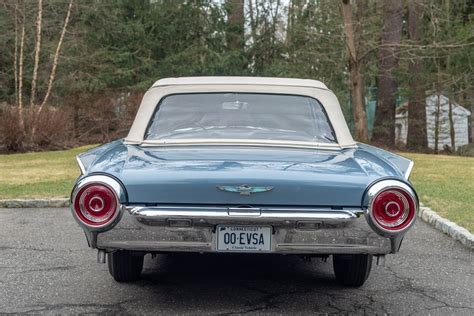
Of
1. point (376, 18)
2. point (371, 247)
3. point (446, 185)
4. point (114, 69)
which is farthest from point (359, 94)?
point (371, 247)

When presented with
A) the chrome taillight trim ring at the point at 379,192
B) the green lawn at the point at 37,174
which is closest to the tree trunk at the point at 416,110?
the green lawn at the point at 37,174

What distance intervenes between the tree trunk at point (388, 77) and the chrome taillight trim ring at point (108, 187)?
18.4 m

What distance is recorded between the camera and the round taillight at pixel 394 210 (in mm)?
3648

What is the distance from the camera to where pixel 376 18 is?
891 inches

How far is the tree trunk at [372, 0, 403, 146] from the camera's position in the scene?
2197 cm

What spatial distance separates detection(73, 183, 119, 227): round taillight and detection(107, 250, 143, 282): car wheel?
0.86 metres

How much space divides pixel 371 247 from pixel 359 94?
1504cm

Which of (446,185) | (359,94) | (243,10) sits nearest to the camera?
(446,185)

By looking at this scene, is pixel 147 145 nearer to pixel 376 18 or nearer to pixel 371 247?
pixel 371 247

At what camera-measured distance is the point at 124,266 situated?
4.64 metres

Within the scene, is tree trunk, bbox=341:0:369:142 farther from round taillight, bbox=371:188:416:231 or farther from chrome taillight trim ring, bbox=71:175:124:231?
chrome taillight trim ring, bbox=71:175:124:231

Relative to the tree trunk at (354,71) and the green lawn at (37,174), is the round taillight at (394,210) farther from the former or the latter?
the tree trunk at (354,71)

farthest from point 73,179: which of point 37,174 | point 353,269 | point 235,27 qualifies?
point 235,27

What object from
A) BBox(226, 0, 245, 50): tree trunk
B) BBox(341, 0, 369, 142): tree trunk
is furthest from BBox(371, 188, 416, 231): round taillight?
BBox(226, 0, 245, 50): tree trunk
